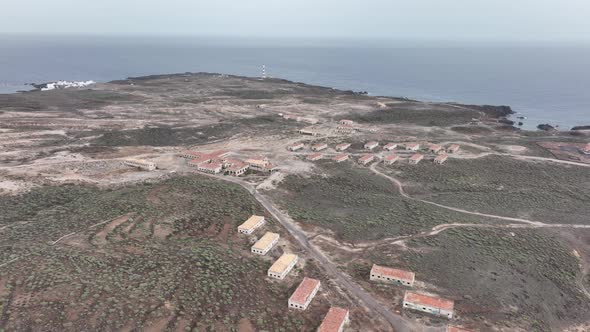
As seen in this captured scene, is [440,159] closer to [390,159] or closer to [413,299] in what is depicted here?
[390,159]

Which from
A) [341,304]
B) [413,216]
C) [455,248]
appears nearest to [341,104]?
[413,216]

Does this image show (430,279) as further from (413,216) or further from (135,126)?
(135,126)

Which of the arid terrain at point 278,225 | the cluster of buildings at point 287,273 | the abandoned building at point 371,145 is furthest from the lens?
the abandoned building at point 371,145

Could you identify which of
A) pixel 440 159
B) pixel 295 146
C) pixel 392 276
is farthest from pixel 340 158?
pixel 392 276

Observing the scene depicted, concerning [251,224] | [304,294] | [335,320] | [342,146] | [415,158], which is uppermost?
[335,320]

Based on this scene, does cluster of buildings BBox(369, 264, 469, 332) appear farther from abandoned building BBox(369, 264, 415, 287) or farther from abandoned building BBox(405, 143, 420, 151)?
abandoned building BBox(405, 143, 420, 151)

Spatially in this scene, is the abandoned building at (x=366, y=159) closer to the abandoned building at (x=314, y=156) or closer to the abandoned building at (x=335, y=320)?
the abandoned building at (x=314, y=156)

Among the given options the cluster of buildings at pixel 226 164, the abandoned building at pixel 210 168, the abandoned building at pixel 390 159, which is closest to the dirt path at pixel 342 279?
the cluster of buildings at pixel 226 164

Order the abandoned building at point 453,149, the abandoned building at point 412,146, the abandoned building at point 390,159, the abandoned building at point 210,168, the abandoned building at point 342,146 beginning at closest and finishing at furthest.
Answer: the abandoned building at point 210,168, the abandoned building at point 390,159, the abandoned building at point 342,146, the abandoned building at point 453,149, the abandoned building at point 412,146
